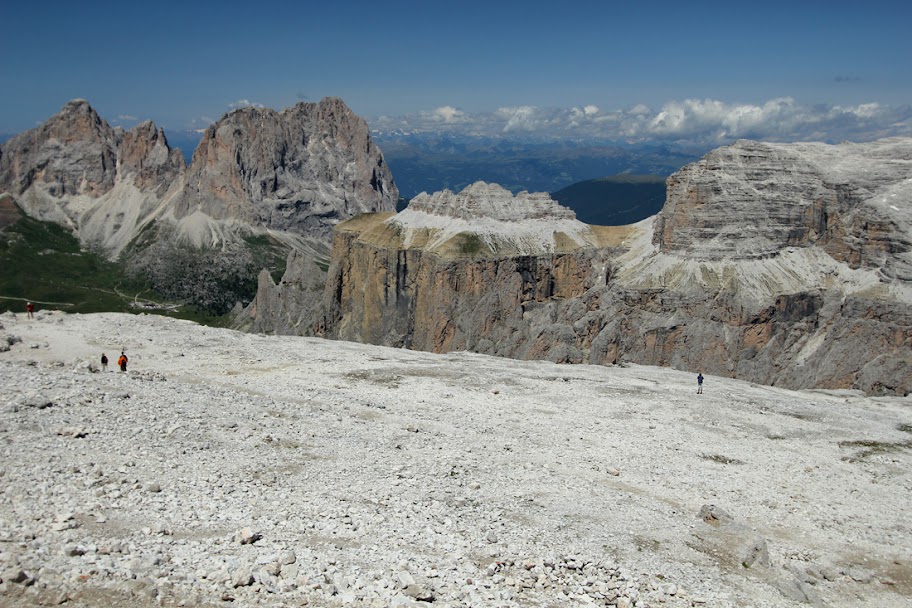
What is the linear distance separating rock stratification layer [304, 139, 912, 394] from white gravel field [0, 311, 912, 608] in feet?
152

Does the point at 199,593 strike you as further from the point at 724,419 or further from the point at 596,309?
the point at 596,309

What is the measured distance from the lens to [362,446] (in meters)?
38.4

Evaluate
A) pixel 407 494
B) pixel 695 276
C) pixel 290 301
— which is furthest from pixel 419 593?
pixel 290 301

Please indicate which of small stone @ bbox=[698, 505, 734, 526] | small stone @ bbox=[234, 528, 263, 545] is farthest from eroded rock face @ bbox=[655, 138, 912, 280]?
small stone @ bbox=[234, 528, 263, 545]

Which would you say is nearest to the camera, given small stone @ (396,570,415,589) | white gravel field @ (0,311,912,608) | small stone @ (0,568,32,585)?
small stone @ (0,568,32,585)

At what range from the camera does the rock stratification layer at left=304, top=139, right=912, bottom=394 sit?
106 m

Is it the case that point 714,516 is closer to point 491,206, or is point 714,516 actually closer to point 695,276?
point 695,276

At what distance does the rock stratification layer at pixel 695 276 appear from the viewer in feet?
348

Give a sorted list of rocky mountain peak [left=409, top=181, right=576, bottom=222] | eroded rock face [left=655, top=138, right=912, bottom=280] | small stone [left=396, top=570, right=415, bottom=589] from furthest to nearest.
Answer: rocky mountain peak [left=409, top=181, right=576, bottom=222] → eroded rock face [left=655, top=138, right=912, bottom=280] → small stone [left=396, top=570, right=415, bottom=589]

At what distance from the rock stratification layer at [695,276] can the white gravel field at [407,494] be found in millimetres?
46315

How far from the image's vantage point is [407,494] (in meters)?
32.1

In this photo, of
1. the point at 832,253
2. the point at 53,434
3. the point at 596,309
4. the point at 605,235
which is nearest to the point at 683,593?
the point at 53,434

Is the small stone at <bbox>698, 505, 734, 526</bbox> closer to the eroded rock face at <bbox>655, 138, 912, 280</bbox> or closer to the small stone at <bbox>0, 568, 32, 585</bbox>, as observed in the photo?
the small stone at <bbox>0, 568, 32, 585</bbox>

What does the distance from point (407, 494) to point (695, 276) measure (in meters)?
101
